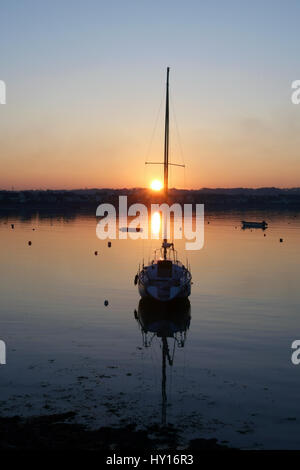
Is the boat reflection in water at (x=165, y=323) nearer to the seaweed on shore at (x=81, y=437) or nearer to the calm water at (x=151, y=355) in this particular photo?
the calm water at (x=151, y=355)

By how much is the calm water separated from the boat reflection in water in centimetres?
46

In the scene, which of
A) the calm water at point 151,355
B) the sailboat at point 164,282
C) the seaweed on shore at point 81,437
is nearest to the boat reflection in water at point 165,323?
the calm water at point 151,355

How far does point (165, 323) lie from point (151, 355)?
943 centimetres

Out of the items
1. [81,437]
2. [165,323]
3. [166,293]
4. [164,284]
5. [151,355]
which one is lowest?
[81,437]

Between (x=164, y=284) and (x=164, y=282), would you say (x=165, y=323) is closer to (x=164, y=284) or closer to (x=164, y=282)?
(x=164, y=284)

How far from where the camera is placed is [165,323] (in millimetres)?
39594

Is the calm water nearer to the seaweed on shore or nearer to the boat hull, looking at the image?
the seaweed on shore

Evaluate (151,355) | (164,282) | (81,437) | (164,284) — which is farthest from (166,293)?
(81,437)

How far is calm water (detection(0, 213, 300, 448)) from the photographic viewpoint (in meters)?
20.9

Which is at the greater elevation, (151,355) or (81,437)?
(151,355)

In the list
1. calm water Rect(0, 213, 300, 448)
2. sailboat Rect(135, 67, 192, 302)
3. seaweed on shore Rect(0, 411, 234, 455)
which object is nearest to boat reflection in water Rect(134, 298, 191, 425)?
calm water Rect(0, 213, 300, 448)

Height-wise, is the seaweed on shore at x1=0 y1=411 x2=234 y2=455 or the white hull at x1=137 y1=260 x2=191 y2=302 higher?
the white hull at x1=137 y1=260 x2=191 y2=302
